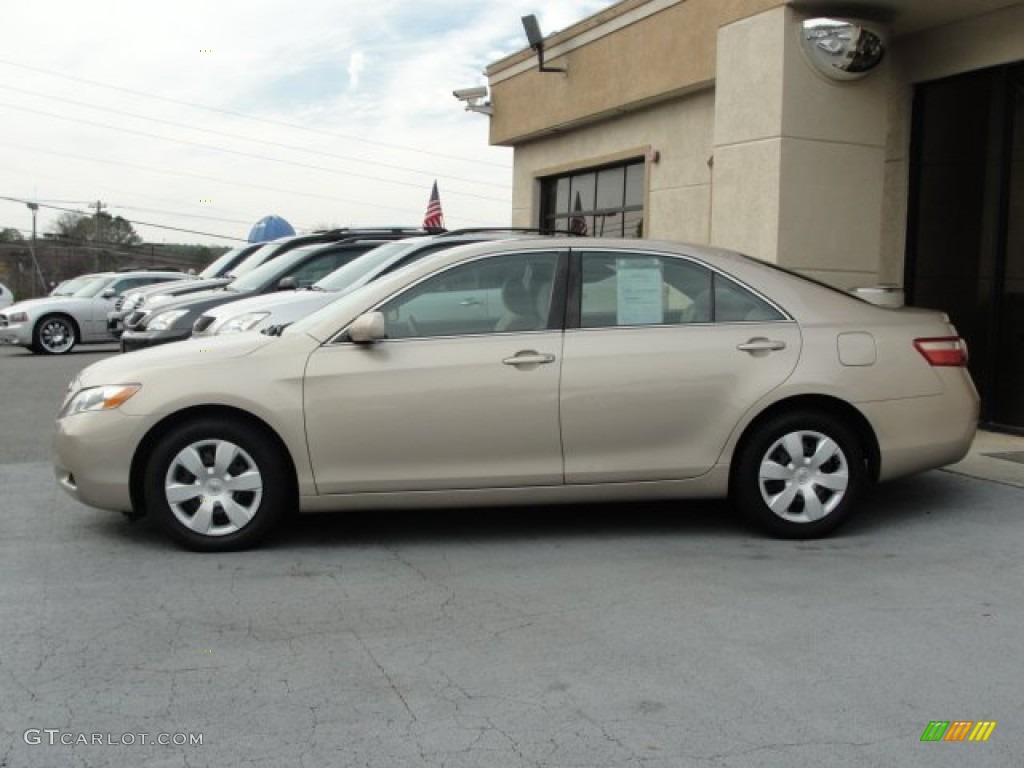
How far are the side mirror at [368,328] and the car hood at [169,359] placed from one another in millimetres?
450

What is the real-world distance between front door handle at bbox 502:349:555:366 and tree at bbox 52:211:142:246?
63.2 metres

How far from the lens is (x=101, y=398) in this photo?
18.1 ft

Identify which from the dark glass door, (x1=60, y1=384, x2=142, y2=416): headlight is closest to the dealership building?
the dark glass door

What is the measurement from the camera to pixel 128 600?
4.82 metres

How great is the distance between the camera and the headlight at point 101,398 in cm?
548

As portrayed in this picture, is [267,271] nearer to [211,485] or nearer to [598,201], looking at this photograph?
[598,201]

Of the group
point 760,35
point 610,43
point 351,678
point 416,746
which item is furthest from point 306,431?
point 610,43

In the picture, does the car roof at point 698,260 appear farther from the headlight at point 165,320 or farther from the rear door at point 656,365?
the headlight at point 165,320

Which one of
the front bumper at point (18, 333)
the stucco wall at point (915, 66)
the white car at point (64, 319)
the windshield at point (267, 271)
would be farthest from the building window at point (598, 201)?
the front bumper at point (18, 333)

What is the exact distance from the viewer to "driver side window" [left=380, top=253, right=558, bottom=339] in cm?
573

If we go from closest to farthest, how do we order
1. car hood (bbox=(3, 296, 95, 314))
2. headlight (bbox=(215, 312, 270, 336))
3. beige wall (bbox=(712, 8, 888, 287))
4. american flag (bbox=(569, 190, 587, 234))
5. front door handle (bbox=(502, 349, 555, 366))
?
front door handle (bbox=(502, 349, 555, 366)) < headlight (bbox=(215, 312, 270, 336)) < beige wall (bbox=(712, 8, 888, 287)) < american flag (bbox=(569, 190, 587, 234)) < car hood (bbox=(3, 296, 95, 314))

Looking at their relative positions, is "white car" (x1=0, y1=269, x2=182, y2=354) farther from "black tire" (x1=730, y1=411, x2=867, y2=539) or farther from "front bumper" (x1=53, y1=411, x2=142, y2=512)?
"black tire" (x1=730, y1=411, x2=867, y2=539)

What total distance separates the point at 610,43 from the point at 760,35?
457 cm

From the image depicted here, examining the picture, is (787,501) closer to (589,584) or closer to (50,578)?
(589,584)
